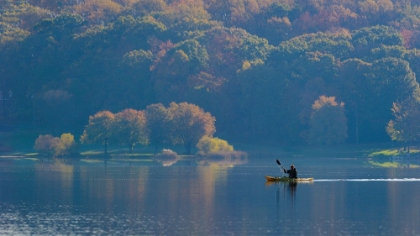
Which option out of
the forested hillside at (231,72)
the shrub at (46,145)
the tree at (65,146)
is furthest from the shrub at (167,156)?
the forested hillside at (231,72)

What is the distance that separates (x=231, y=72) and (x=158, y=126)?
27134 millimetres

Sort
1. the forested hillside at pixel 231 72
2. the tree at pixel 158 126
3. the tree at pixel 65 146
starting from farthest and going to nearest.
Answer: the forested hillside at pixel 231 72, the tree at pixel 158 126, the tree at pixel 65 146

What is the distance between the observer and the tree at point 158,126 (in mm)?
135250

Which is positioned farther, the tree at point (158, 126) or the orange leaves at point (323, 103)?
the orange leaves at point (323, 103)

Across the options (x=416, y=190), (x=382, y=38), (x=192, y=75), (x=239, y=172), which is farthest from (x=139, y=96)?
(x=416, y=190)

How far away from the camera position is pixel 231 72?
6319 inches

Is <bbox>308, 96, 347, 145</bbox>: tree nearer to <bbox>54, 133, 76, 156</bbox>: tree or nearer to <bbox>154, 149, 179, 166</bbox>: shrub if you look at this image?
<bbox>154, 149, 179, 166</bbox>: shrub

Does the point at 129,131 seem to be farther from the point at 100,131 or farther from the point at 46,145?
the point at 46,145

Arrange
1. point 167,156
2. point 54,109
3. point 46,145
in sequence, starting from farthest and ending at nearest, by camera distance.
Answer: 1. point 54,109
2. point 46,145
3. point 167,156

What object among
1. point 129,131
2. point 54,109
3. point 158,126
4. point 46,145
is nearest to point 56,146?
point 46,145

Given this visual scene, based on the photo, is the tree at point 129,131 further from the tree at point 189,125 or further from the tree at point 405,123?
the tree at point 405,123

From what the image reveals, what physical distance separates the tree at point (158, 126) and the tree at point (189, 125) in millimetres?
819

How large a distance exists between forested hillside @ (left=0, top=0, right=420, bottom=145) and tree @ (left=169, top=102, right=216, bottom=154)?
12.8 metres

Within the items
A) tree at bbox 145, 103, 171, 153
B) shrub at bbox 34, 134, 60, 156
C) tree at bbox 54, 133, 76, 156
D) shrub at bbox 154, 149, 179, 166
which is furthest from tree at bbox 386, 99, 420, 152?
shrub at bbox 34, 134, 60, 156
